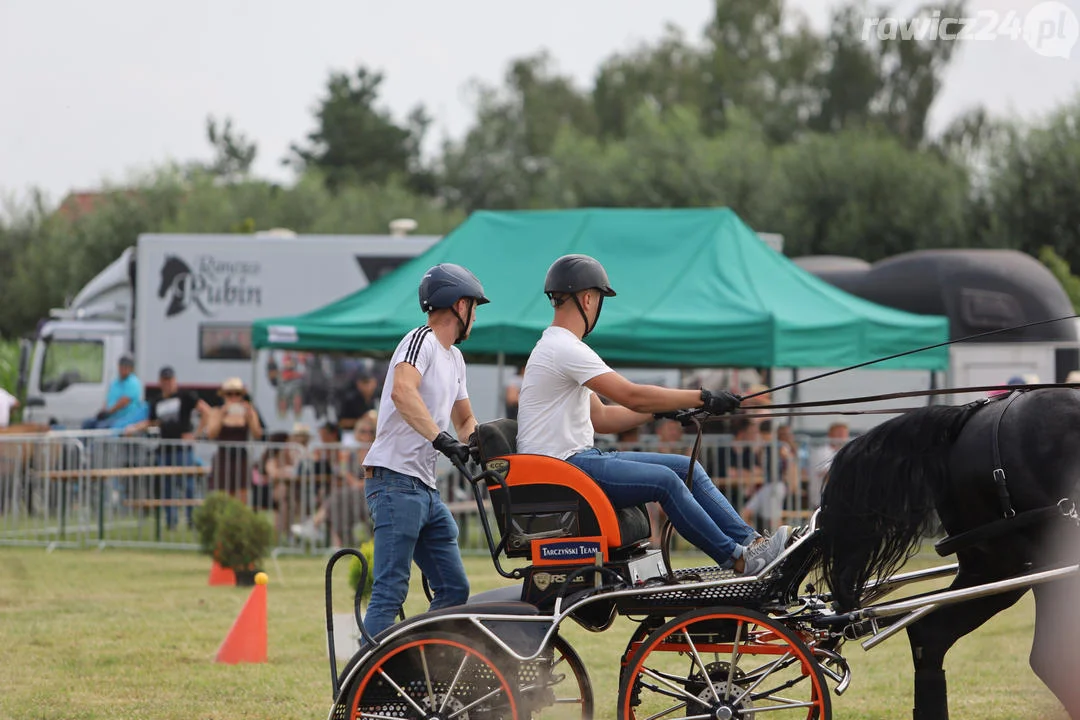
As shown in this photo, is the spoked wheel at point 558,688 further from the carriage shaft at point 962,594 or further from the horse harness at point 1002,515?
the horse harness at point 1002,515

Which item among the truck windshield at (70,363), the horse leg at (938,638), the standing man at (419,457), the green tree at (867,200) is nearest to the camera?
the horse leg at (938,638)

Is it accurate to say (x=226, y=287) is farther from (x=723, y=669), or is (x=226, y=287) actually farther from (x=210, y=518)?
(x=723, y=669)

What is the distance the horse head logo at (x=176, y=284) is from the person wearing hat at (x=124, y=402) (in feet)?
8.02

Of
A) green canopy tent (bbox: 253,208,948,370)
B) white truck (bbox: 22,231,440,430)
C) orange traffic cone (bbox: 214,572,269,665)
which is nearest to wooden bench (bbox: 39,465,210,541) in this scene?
green canopy tent (bbox: 253,208,948,370)

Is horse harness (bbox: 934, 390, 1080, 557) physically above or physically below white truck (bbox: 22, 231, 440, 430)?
below

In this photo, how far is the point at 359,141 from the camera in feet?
221

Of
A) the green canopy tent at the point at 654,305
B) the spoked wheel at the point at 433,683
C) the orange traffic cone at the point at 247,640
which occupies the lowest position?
the orange traffic cone at the point at 247,640

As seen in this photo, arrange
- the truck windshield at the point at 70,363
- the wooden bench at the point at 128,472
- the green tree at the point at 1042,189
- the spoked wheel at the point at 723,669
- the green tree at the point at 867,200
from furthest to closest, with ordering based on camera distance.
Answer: the green tree at the point at 867,200 < the green tree at the point at 1042,189 < the truck windshield at the point at 70,363 < the wooden bench at the point at 128,472 < the spoked wheel at the point at 723,669

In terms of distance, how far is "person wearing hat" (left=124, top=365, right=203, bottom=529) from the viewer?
15.1 m

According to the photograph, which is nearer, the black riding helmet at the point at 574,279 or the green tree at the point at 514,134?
the black riding helmet at the point at 574,279

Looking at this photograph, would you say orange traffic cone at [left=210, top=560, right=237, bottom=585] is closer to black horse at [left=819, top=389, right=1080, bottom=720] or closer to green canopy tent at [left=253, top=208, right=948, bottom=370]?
green canopy tent at [left=253, top=208, right=948, bottom=370]

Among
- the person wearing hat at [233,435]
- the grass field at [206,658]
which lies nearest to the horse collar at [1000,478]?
the grass field at [206,658]

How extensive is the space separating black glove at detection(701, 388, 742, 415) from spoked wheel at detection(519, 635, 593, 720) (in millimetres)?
1042

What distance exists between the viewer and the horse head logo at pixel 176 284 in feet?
67.2
